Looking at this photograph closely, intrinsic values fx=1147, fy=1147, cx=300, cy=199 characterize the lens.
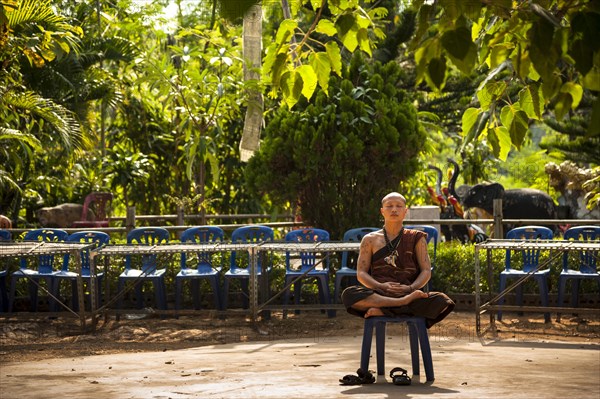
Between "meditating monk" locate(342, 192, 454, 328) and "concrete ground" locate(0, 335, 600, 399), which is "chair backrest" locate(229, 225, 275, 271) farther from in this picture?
"meditating monk" locate(342, 192, 454, 328)

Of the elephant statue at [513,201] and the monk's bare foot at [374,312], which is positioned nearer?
the monk's bare foot at [374,312]

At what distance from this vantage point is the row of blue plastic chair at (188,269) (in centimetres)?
1120

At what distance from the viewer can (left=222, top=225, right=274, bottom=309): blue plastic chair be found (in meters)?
11.3

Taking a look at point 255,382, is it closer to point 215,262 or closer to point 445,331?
point 445,331

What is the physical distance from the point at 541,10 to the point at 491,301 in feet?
24.4

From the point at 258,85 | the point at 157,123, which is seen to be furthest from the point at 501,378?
the point at 157,123

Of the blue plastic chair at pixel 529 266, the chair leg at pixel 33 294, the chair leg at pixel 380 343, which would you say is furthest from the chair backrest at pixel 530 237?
the chair leg at pixel 33 294

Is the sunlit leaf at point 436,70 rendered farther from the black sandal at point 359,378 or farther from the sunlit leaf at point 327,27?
the black sandal at point 359,378

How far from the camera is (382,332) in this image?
7418 mm

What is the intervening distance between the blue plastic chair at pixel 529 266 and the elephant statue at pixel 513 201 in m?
7.32

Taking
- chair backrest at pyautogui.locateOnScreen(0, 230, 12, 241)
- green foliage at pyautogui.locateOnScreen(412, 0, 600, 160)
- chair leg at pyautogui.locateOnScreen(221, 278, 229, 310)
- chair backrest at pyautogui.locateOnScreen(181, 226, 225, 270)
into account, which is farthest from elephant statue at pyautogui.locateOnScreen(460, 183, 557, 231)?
green foliage at pyautogui.locateOnScreen(412, 0, 600, 160)

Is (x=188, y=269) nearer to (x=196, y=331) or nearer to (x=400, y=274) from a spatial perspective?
(x=196, y=331)

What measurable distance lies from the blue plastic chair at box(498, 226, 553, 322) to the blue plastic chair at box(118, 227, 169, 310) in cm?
330

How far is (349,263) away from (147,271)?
8.03ft
